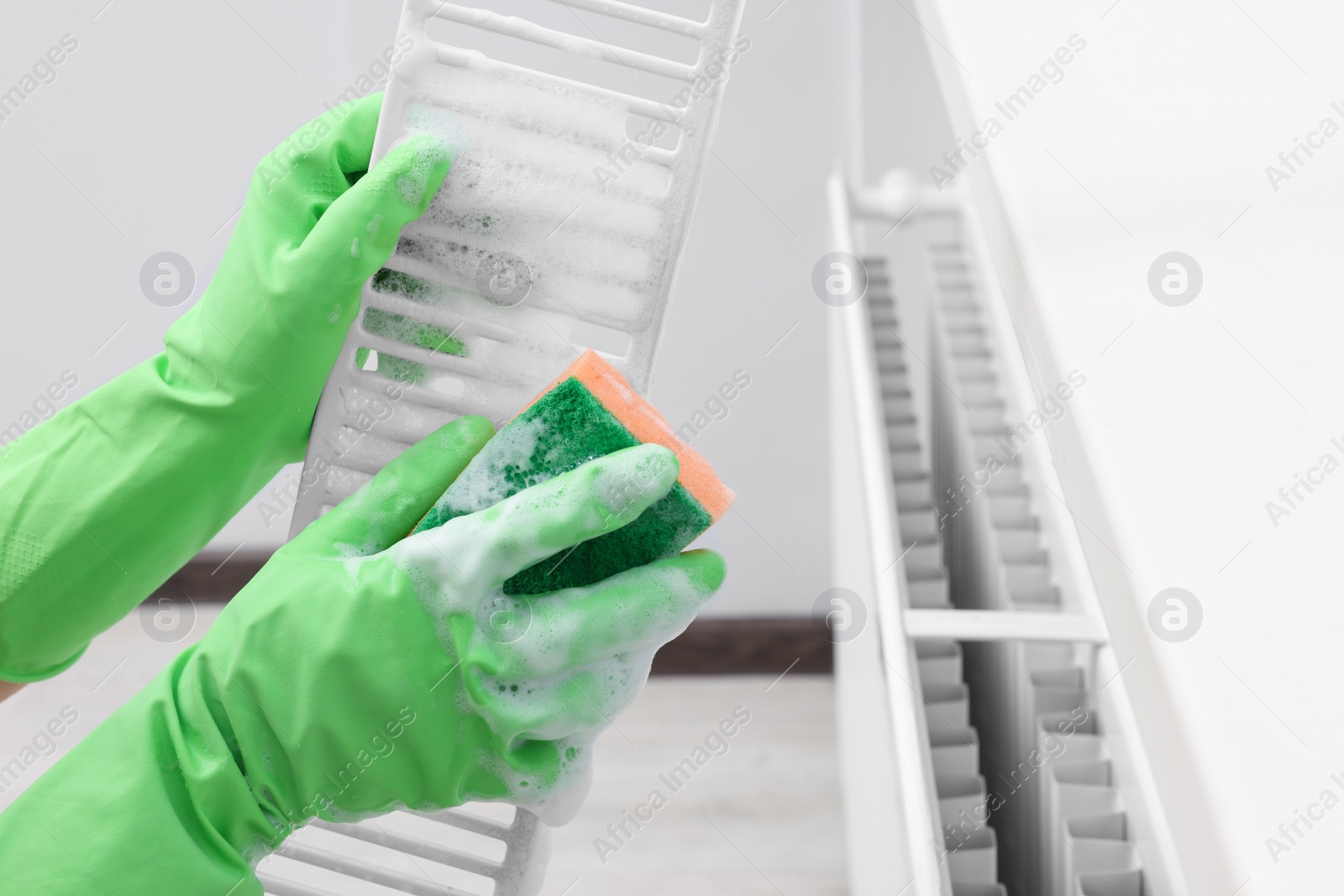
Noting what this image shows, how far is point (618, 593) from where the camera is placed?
0.51m

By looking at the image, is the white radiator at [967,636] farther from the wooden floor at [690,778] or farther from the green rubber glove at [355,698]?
the wooden floor at [690,778]

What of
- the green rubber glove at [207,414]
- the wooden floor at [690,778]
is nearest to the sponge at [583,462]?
the green rubber glove at [207,414]

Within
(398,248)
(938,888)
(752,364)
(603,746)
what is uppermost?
(398,248)

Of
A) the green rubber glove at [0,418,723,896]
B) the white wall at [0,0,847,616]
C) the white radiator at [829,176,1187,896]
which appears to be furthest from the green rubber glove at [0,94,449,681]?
the white wall at [0,0,847,616]

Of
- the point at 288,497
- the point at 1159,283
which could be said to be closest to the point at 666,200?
the point at 1159,283

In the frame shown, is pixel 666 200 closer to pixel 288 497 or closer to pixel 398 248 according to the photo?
pixel 398 248

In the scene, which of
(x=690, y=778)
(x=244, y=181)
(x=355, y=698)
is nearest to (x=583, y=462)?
(x=355, y=698)

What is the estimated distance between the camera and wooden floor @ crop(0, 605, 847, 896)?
1.25 meters

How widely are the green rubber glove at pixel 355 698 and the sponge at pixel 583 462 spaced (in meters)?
0.02

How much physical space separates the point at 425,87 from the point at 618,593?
31 centimetres

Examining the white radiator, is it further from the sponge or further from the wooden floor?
the wooden floor

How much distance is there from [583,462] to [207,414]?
0.81 ft

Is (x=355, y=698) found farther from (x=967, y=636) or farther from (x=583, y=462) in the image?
(x=967, y=636)

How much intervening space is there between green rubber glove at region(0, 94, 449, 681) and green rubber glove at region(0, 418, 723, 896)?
0.09 m
